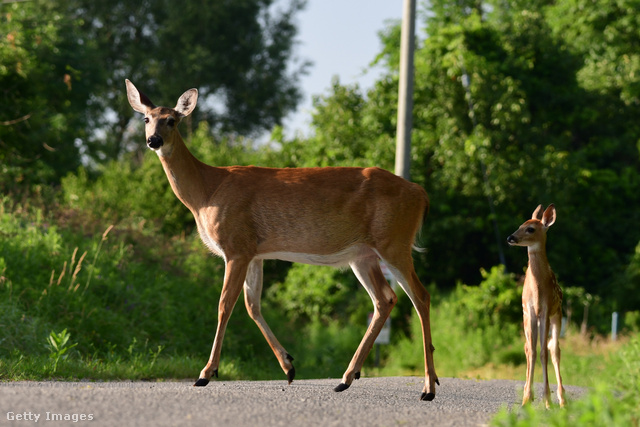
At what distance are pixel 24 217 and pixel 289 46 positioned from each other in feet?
88.6

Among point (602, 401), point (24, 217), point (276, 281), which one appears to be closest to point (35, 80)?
point (24, 217)

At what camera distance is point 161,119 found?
761 cm

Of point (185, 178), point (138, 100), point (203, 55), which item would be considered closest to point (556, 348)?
point (185, 178)

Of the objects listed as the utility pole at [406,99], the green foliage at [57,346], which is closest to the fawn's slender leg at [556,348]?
the green foliage at [57,346]

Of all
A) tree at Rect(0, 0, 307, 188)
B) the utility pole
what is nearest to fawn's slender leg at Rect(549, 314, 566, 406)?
the utility pole

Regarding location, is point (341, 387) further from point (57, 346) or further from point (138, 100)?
point (138, 100)

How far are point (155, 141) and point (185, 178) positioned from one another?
0.60m

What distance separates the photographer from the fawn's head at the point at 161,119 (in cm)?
749

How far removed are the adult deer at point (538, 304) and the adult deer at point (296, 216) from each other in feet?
3.76

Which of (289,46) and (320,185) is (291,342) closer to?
(320,185)

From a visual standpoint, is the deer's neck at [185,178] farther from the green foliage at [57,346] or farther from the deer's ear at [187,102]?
the green foliage at [57,346]

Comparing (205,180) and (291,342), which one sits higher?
(205,180)

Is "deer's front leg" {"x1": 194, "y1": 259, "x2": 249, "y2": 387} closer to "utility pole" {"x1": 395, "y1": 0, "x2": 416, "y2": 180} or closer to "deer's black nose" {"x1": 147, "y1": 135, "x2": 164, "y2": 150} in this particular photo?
"deer's black nose" {"x1": 147, "y1": 135, "x2": 164, "y2": 150}

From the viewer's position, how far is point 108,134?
35719mm
